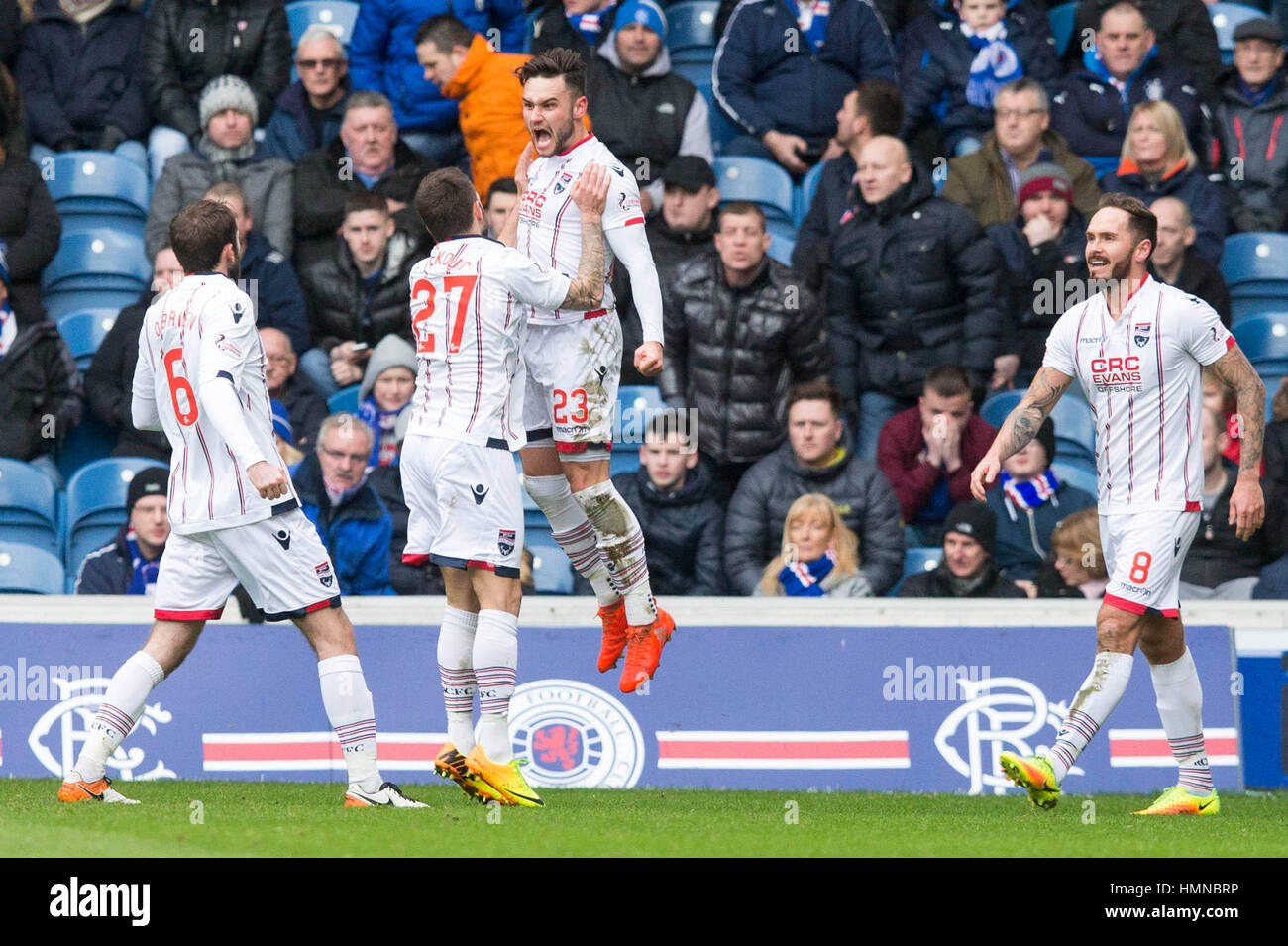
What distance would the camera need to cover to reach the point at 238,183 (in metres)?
12.5

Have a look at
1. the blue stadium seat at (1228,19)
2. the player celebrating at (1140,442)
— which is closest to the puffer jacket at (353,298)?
the player celebrating at (1140,442)

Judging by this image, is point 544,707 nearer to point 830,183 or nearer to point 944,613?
point 944,613

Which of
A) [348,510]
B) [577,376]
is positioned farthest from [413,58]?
[577,376]

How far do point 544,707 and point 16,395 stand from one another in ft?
14.6


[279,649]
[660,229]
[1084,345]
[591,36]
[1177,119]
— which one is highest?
[591,36]

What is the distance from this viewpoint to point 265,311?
11938 mm

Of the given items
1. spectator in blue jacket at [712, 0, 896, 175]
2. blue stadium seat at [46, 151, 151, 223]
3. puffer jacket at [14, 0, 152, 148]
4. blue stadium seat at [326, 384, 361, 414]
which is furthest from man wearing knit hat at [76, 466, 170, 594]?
spectator in blue jacket at [712, 0, 896, 175]

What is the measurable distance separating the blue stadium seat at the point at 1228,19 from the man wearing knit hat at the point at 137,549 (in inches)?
360

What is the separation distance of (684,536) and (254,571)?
4109mm

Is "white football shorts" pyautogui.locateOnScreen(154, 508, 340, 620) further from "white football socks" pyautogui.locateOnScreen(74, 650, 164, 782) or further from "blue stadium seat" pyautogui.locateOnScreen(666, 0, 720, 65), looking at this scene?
"blue stadium seat" pyautogui.locateOnScreen(666, 0, 720, 65)

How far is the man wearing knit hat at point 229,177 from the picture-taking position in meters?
12.5

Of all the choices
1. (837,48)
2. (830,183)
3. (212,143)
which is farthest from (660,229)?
(212,143)

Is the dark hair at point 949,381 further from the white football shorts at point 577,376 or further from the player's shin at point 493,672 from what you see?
the player's shin at point 493,672
